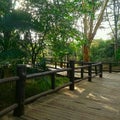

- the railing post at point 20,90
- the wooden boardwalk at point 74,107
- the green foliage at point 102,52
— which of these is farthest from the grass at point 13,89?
the green foliage at point 102,52

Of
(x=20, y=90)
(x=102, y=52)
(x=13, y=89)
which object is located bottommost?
(x=13, y=89)

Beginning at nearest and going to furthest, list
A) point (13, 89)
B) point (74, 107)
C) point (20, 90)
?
point (20, 90), point (74, 107), point (13, 89)

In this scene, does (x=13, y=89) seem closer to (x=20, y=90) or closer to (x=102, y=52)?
(x=20, y=90)

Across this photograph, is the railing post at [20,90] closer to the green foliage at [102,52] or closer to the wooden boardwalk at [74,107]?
the wooden boardwalk at [74,107]

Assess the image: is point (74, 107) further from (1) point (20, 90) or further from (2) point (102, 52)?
(2) point (102, 52)

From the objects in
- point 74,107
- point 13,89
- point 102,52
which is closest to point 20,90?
point 74,107

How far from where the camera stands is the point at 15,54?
6.85m

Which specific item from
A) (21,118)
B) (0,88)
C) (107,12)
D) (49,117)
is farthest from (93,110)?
(107,12)

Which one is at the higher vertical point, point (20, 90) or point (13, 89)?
point (20, 90)

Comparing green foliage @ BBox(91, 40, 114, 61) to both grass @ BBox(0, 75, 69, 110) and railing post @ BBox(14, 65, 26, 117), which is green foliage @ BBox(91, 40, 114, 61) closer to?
grass @ BBox(0, 75, 69, 110)

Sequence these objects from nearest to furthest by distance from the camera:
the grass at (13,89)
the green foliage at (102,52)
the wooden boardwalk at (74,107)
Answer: the wooden boardwalk at (74,107), the grass at (13,89), the green foliage at (102,52)

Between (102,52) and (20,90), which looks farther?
(102,52)

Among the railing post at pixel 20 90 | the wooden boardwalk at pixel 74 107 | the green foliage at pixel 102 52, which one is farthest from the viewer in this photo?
the green foliage at pixel 102 52

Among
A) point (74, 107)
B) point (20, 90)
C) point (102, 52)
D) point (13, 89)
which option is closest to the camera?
point (20, 90)
